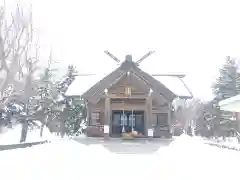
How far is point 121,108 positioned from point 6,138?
1177 cm

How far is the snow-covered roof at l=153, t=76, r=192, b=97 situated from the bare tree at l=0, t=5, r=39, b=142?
29.5 feet

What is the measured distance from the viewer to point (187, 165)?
11391 millimetres

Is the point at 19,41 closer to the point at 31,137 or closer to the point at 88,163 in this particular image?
the point at 31,137

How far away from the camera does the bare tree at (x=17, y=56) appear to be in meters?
24.4

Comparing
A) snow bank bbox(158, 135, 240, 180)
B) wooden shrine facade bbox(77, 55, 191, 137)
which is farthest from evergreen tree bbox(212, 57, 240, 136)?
snow bank bbox(158, 135, 240, 180)

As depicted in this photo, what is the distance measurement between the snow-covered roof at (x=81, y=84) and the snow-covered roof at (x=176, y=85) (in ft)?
14.2

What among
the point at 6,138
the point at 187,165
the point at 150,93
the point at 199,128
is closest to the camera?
the point at 187,165

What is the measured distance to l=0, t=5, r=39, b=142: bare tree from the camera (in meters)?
24.4

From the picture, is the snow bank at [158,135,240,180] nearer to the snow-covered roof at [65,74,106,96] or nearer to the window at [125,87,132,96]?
the window at [125,87,132,96]

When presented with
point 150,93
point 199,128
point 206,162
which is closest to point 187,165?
point 206,162

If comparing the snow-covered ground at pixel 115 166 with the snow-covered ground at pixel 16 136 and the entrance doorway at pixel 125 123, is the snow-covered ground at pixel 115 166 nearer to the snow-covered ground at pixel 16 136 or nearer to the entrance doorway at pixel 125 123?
the entrance doorway at pixel 125 123

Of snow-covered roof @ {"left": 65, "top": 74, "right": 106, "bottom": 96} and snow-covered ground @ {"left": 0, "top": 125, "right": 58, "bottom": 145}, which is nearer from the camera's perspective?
snow-covered roof @ {"left": 65, "top": 74, "right": 106, "bottom": 96}

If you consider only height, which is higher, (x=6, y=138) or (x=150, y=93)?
(x=150, y=93)

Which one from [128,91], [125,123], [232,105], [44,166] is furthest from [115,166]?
[125,123]
